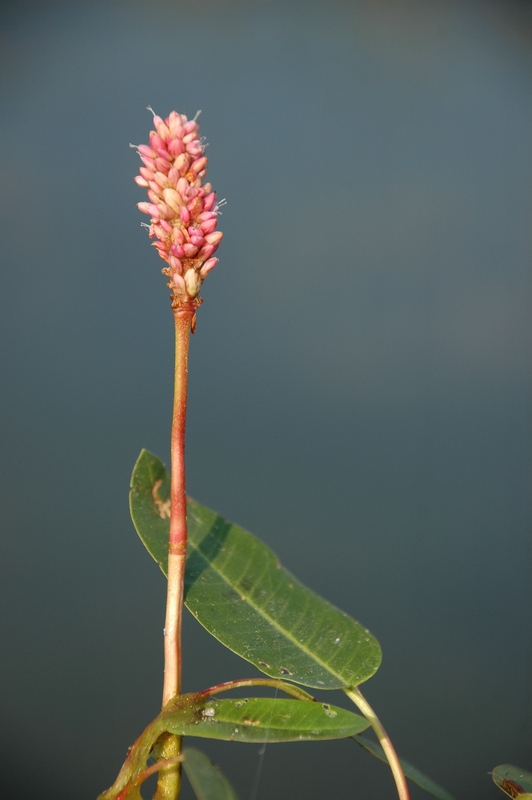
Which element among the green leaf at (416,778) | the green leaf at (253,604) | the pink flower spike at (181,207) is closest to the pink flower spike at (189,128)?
the pink flower spike at (181,207)

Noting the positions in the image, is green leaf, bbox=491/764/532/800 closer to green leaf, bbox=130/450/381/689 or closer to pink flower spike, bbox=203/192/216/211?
green leaf, bbox=130/450/381/689

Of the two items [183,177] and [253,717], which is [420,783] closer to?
[253,717]

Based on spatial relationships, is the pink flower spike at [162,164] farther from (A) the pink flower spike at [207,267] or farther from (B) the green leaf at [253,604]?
(B) the green leaf at [253,604]

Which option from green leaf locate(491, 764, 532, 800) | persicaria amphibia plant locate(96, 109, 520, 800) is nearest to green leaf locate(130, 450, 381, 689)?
persicaria amphibia plant locate(96, 109, 520, 800)

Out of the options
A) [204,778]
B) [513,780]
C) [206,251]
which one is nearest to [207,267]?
[206,251]

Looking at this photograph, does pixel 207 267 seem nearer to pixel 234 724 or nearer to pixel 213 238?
pixel 213 238

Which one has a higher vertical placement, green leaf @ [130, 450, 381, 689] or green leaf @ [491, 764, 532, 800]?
green leaf @ [130, 450, 381, 689]
